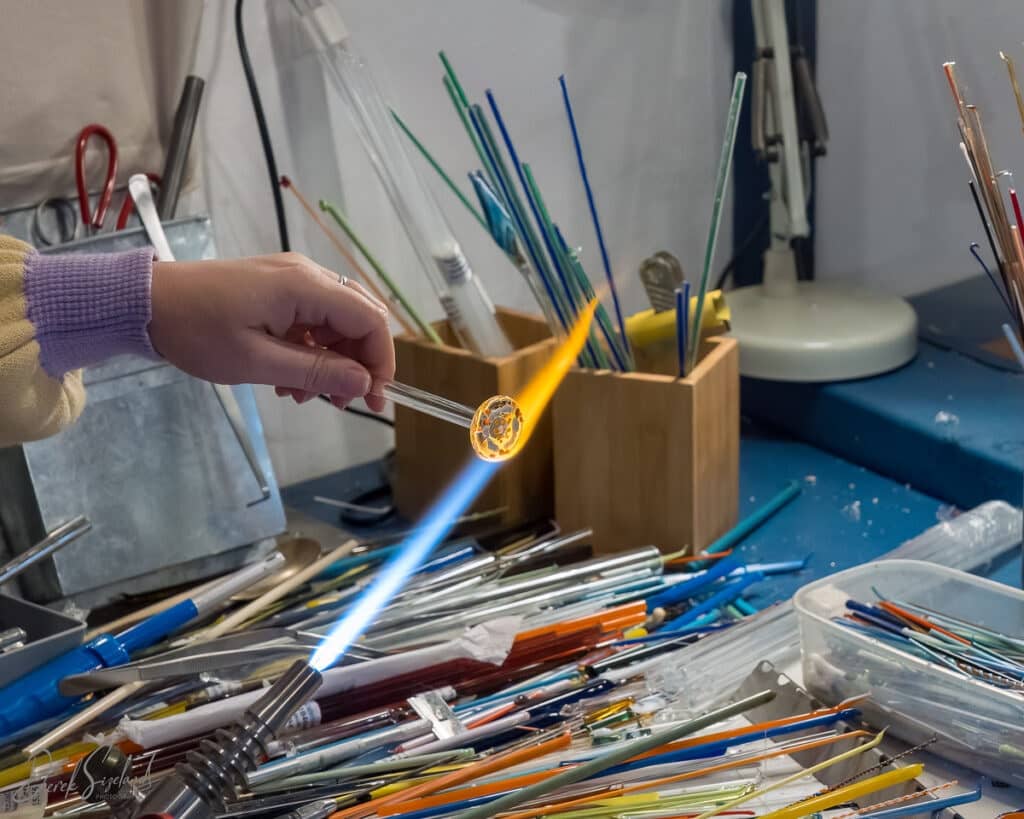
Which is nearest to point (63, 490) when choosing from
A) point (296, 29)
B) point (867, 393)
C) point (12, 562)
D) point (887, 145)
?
point (12, 562)

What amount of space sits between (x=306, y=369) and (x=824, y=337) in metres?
0.79

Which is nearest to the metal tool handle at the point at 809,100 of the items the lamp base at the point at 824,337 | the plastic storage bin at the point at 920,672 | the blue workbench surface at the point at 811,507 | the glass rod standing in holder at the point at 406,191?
the lamp base at the point at 824,337

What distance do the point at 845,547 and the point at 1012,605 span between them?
23 cm

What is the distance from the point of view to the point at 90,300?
73 cm

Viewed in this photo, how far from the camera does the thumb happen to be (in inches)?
28.7

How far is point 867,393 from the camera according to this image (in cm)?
133

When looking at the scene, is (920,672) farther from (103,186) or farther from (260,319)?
(103,186)

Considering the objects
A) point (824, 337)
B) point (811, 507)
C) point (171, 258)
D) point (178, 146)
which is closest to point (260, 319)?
point (171, 258)

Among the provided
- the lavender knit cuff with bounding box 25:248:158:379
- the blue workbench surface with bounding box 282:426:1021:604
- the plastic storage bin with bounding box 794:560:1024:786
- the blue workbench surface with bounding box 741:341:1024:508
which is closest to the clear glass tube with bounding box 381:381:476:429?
the lavender knit cuff with bounding box 25:248:158:379

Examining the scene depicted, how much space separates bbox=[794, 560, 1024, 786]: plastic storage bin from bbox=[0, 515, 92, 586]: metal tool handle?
59 cm

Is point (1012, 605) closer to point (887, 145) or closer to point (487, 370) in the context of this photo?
point (487, 370)

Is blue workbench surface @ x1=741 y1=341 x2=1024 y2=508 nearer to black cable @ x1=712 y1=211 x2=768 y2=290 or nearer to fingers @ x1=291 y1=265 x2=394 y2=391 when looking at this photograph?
black cable @ x1=712 y1=211 x2=768 y2=290

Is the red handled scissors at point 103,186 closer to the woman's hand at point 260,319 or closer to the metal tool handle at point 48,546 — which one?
the metal tool handle at point 48,546

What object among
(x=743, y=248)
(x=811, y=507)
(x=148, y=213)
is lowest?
(x=811, y=507)
